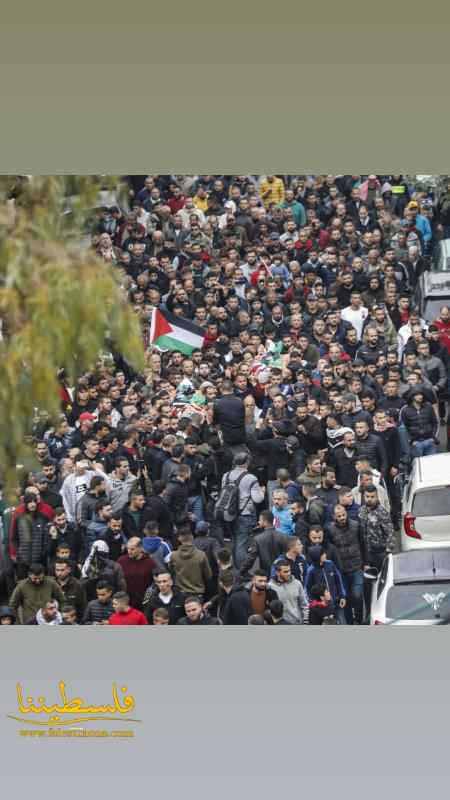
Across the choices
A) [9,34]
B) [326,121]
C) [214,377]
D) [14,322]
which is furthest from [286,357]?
[14,322]

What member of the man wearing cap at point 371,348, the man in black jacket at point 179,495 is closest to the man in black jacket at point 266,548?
the man in black jacket at point 179,495

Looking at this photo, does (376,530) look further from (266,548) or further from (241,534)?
(241,534)

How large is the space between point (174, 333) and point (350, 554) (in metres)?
4.62

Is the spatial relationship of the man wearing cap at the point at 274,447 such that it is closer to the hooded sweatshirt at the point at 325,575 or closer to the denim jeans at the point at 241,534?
the denim jeans at the point at 241,534

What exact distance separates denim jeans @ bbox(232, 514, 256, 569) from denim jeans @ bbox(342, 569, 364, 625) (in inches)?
42.2

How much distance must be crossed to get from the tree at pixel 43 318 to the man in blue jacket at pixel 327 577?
18.7 ft

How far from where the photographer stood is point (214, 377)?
18609 mm

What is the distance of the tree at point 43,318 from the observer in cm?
927

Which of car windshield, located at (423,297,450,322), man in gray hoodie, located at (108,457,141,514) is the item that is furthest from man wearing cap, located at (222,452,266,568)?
car windshield, located at (423,297,450,322)

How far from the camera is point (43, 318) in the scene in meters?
9.27

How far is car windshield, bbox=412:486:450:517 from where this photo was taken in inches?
642

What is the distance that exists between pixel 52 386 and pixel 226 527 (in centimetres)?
721

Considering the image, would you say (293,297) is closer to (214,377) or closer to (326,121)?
(214,377)

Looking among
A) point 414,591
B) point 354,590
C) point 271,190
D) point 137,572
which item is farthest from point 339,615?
point 271,190
